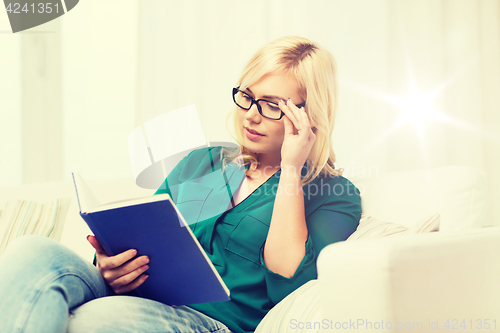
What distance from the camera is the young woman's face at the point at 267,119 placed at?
3.18 ft

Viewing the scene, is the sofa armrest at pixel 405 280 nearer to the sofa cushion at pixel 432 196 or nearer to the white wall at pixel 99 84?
the sofa cushion at pixel 432 196

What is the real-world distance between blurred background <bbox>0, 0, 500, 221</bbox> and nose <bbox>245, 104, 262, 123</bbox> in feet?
2.95

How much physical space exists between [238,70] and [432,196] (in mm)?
1242

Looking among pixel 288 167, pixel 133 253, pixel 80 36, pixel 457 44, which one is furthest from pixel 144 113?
pixel 457 44

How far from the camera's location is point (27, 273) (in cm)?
58

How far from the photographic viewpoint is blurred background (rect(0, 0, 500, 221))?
1.86 metres

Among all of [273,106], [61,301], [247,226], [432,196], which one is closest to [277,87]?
[273,106]

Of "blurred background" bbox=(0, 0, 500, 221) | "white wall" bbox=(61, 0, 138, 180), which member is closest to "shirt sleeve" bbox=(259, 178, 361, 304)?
"blurred background" bbox=(0, 0, 500, 221)

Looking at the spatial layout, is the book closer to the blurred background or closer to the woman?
the woman

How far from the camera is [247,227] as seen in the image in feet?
2.99

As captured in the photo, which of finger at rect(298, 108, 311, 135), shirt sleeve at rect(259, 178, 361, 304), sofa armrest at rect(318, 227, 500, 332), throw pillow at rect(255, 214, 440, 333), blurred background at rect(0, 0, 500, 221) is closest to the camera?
sofa armrest at rect(318, 227, 500, 332)

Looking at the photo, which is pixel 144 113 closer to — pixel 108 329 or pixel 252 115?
pixel 252 115

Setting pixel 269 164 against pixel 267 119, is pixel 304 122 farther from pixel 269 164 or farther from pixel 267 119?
pixel 269 164

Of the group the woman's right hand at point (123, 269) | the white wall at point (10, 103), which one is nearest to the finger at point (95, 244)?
the woman's right hand at point (123, 269)
